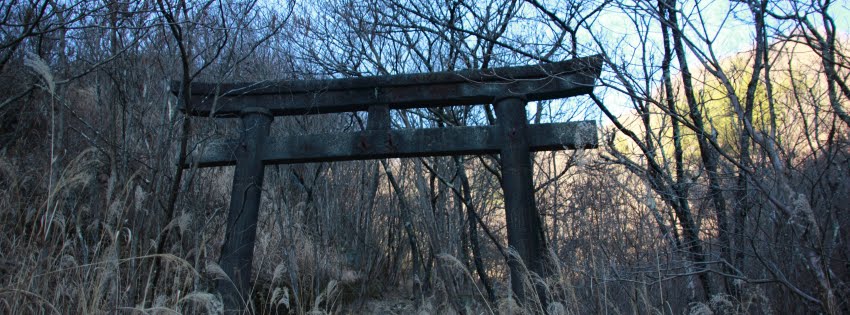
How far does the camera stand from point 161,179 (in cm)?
362

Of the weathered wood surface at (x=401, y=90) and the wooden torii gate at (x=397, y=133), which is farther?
the weathered wood surface at (x=401, y=90)

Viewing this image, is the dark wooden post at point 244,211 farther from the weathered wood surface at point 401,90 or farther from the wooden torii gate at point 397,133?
the weathered wood surface at point 401,90

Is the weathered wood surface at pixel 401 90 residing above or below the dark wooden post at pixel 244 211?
above

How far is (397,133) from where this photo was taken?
4125 millimetres

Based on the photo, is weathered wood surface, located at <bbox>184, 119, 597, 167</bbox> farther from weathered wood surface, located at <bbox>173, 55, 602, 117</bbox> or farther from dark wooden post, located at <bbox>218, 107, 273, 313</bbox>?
weathered wood surface, located at <bbox>173, 55, 602, 117</bbox>

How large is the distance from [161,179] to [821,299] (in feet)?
12.3

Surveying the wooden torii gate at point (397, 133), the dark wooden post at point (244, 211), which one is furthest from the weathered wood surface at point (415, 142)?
the dark wooden post at point (244, 211)

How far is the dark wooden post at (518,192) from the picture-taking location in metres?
3.75

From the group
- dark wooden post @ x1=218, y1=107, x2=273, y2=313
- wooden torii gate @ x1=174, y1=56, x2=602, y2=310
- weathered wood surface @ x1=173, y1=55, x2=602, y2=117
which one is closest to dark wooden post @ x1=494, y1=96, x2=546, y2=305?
wooden torii gate @ x1=174, y1=56, x2=602, y2=310

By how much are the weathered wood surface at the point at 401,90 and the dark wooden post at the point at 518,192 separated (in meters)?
0.18

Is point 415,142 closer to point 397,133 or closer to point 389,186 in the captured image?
point 397,133

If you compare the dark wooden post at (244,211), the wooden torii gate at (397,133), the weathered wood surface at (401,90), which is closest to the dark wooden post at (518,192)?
the wooden torii gate at (397,133)

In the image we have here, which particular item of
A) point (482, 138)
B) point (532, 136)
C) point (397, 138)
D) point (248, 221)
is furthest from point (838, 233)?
point (248, 221)

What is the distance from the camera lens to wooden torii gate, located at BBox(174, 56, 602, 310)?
12.8 feet
